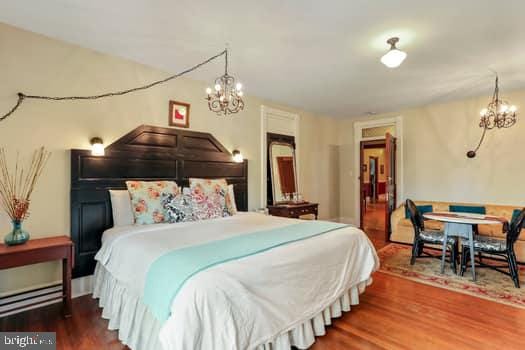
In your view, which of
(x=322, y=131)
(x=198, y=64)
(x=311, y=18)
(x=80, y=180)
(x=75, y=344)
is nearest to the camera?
(x=75, y=344)

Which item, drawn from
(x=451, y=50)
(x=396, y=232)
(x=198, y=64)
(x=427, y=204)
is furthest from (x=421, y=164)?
(x=198, y=64)

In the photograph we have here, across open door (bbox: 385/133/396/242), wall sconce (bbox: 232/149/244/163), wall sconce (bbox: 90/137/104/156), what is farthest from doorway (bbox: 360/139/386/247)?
wall sconce (bbox: 90/137/104/156)

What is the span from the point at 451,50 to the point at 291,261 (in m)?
2.93

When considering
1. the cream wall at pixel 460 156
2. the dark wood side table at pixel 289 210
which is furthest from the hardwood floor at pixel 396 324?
the cream wall at pixel 460 156

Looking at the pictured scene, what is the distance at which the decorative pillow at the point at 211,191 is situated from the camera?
3198 mm

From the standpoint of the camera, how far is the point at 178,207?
296 cm

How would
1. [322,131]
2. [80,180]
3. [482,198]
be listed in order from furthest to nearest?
[322,131] < [482,198] < [80,180]

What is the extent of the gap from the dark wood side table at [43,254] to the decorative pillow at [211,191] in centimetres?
130

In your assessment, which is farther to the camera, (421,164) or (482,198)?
(421,164)

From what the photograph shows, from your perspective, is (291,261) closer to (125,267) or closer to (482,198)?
(125,267)

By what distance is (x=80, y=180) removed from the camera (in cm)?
282

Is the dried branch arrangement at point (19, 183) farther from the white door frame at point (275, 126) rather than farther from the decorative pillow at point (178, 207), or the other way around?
the white door frame at point (275, 126)

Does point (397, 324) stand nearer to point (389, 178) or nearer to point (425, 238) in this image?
point (425, 238)

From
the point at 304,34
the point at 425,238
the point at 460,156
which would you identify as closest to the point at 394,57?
the point at 304,34
